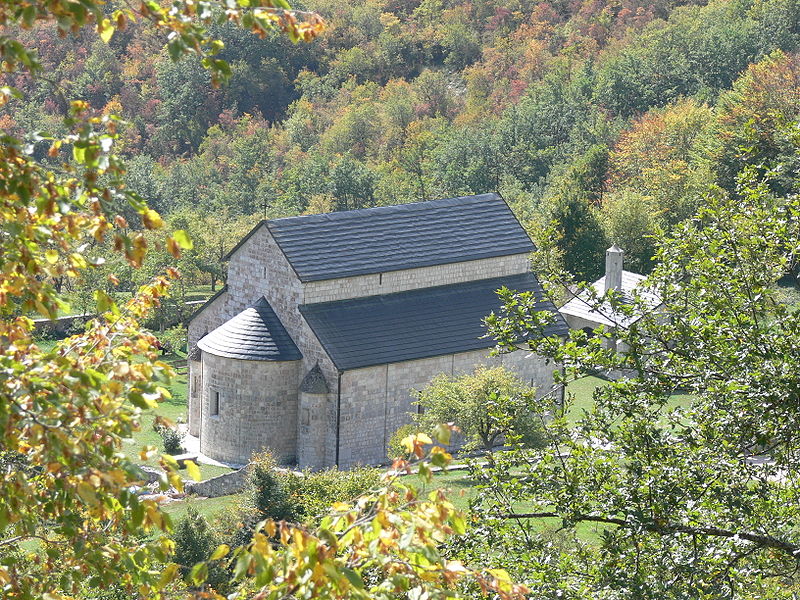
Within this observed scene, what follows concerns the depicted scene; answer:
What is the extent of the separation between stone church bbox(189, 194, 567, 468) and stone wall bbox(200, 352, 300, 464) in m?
0.03

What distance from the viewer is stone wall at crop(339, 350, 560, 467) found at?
120 feet

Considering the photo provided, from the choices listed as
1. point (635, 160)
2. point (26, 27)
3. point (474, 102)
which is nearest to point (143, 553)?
point (26, 27)

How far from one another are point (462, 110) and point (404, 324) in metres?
54.7

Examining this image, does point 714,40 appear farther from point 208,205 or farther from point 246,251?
point 246,251

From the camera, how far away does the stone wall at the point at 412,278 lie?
37688 millimetres

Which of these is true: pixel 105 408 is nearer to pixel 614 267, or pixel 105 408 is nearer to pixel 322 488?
pixel 322 488

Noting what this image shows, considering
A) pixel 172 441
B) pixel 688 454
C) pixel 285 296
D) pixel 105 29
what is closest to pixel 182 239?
pixel 105 29

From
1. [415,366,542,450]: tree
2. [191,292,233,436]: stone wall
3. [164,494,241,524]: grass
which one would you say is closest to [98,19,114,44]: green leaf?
[164,494,241,524]: grass

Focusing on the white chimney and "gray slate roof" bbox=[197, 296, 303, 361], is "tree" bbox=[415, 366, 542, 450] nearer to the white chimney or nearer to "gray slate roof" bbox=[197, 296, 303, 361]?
"gray slate roof" bbox=[197, 296, 303, 361]

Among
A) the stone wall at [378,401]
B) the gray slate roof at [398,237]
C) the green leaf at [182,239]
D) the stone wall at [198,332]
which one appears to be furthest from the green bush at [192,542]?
Result: the green leaf at [182,239]

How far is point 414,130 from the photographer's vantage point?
82875 millimetres

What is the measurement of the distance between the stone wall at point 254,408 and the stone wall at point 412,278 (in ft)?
7.21

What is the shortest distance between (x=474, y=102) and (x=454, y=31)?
13.8 metres

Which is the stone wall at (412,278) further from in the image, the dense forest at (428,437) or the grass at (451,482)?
the grass at (451,482)
